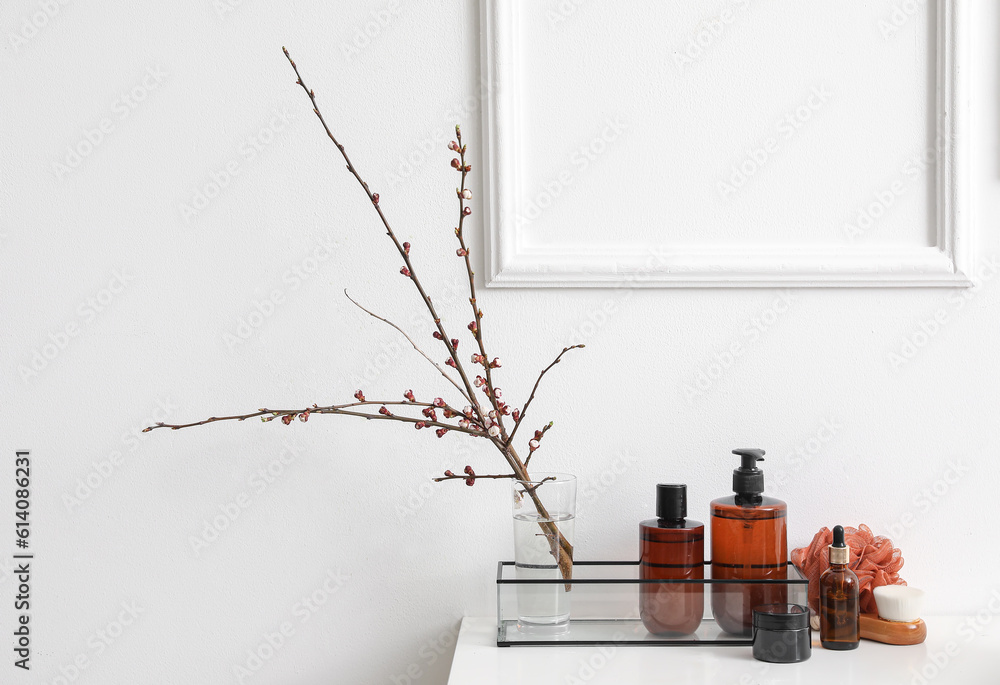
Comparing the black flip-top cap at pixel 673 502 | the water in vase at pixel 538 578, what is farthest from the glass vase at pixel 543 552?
the black flip-top cap at pixel 673 502

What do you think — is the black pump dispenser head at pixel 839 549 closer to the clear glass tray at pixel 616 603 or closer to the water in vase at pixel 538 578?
the clear glass tray at pixel 616 603

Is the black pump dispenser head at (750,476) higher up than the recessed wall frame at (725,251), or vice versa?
the recessed wall frame at (725,251)

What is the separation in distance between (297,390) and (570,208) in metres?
0.39

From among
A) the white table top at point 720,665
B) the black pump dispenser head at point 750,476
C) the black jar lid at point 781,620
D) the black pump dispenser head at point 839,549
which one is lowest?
the white table top at point 720,665

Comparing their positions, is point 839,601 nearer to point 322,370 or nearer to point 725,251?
point 725,251

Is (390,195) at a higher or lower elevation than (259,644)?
higher

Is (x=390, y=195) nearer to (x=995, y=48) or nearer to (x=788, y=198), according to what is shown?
(x=788, y=198)

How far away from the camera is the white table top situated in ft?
2.50

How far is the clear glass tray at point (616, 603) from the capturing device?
0.82 m

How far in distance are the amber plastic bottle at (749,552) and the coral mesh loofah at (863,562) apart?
0.06m

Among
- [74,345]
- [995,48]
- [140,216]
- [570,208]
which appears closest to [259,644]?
[74,345]

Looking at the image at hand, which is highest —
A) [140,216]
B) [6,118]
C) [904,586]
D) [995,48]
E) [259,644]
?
[995,48]

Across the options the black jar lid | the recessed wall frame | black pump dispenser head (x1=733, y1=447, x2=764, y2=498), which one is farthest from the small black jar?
the recessed wall frame

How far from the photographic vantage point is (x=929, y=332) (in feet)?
3.08
